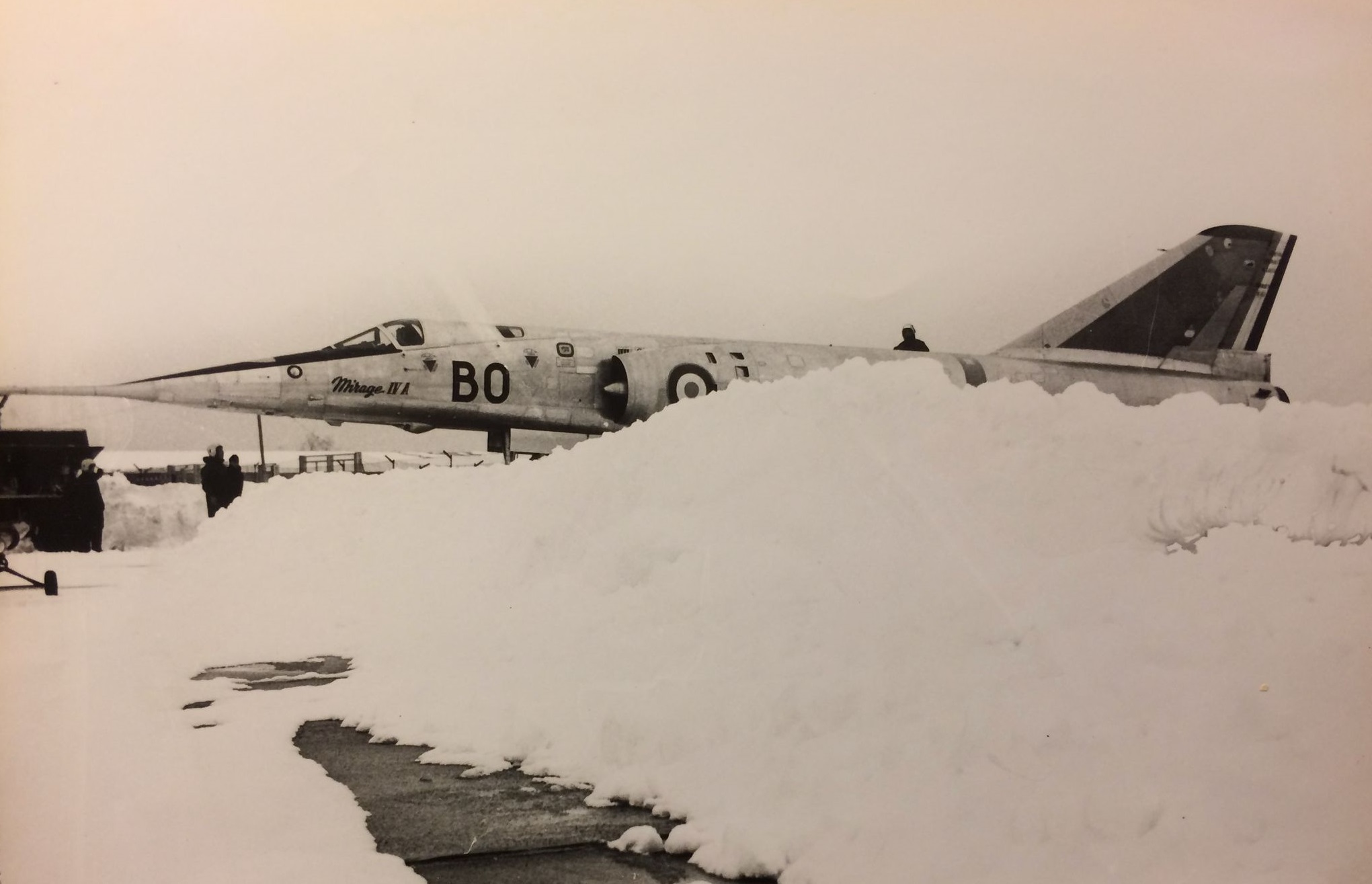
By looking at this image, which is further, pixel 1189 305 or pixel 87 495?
pixel 1189 305

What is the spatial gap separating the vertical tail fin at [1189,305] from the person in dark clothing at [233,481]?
9.86ft

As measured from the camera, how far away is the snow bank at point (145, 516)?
124 inches

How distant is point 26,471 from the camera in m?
3.14

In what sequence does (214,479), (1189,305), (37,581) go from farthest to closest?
(1189,305), (214,479), (37,581)

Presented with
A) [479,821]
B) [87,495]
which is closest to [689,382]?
[479,821]

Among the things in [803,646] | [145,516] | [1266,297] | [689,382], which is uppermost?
[1266,297]

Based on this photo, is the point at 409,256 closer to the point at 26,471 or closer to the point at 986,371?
the point at 26,471

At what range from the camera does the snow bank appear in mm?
3160

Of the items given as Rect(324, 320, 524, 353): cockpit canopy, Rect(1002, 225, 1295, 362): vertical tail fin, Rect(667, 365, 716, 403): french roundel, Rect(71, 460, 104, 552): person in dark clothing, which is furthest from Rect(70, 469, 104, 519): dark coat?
Rect(1002, 225, 1295, 362): vertical tail fin

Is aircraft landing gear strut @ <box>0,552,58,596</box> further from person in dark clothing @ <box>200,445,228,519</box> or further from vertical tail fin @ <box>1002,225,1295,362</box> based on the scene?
vertical tail fin @ <box>1002,225,1295,362</box>

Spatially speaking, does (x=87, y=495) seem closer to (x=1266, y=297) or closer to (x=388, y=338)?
(x=388, y=338)

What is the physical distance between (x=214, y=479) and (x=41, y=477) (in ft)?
1.73

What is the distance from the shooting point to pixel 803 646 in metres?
2.97

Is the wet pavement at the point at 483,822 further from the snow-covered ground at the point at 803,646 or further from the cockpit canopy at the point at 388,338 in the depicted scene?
the cockpit canopy at the point at 388,338
